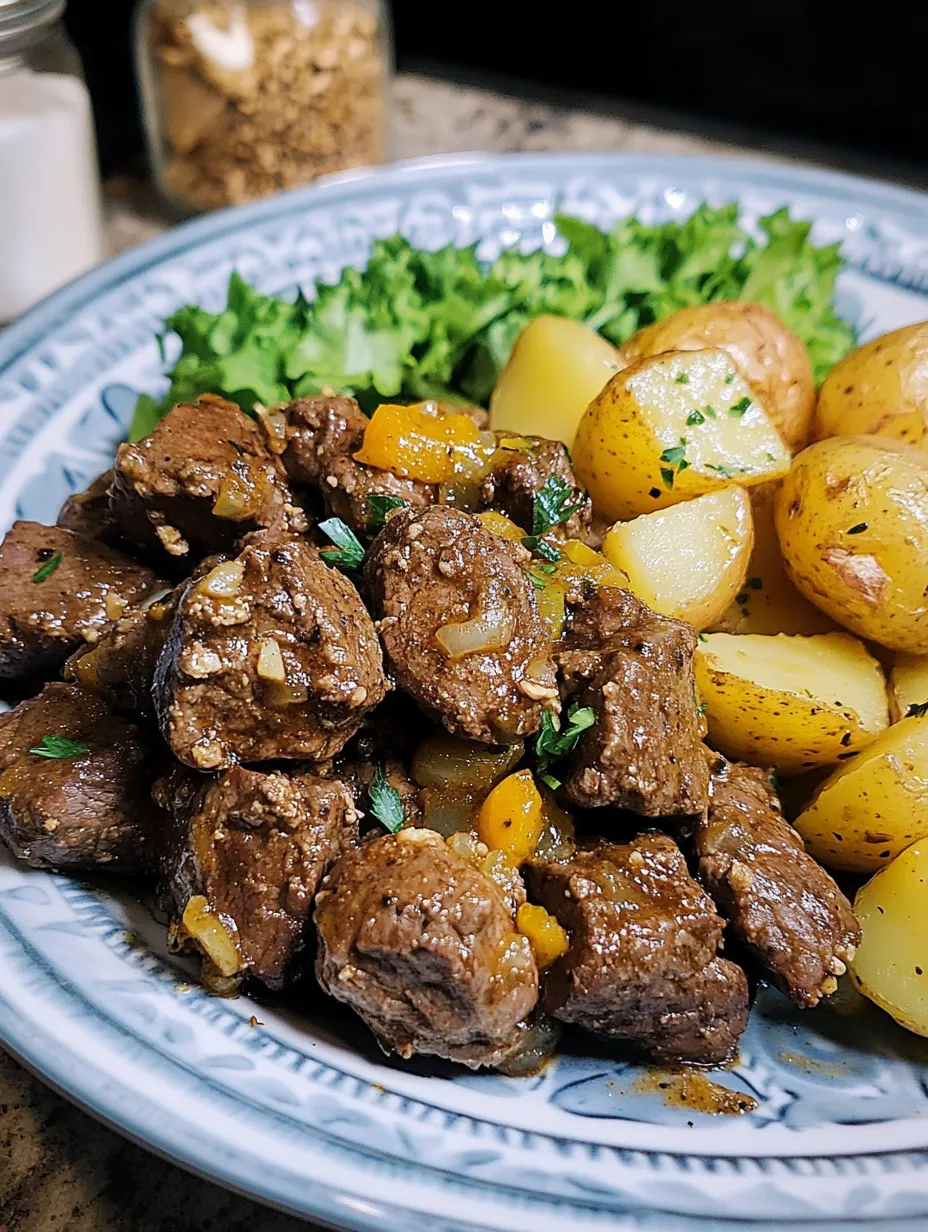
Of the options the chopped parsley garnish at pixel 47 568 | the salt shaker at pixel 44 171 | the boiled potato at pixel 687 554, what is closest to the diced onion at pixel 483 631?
the boiled potato at pixel 687 554

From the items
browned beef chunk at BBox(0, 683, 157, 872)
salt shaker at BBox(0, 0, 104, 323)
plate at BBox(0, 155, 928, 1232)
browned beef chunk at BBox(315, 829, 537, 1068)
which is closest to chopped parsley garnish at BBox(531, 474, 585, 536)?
browned beef chunk at BBox(315, 829, 537, 1068)

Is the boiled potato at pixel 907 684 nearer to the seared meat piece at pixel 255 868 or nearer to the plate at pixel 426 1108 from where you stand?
the plate at pixel 426 1108

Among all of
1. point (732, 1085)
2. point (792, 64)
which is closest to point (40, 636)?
point (732, 1085)

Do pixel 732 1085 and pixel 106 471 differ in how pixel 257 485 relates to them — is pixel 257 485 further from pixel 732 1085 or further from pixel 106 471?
pixel 732 1085

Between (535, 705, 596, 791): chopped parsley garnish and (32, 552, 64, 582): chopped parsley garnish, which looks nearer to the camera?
(535, 705, 596, 791): chopped parsley garnish

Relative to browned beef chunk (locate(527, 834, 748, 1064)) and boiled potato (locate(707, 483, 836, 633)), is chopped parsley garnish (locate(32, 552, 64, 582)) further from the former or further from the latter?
boiled potato (locate(707, 483, 836, 633))

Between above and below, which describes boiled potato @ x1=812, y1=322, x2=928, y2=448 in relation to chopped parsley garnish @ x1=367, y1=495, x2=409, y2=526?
above
